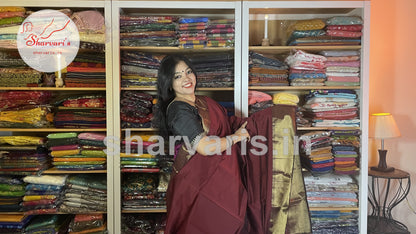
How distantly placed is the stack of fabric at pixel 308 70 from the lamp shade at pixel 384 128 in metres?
0.53

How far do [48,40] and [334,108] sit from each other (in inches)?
83.2

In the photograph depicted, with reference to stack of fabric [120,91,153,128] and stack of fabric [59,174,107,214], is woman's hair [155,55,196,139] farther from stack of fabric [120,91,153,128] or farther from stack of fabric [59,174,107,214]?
stack of fabric [59,174,107,214]

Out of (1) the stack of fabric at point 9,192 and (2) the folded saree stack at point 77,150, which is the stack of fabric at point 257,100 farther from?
(1) the stack of fabric at point 9,192

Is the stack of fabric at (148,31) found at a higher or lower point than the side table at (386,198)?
higher

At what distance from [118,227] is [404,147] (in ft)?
7.82

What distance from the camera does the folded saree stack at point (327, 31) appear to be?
2.29 m

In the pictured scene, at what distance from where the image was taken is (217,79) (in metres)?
2.30

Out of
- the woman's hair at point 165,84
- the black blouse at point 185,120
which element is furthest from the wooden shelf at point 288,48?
the black blouse at point 185,120

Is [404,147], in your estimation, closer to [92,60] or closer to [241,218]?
[241,218]

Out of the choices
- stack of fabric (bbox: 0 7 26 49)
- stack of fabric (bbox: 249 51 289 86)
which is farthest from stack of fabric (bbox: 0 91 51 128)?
stack of fabric (bbox: 249 51 289 86)

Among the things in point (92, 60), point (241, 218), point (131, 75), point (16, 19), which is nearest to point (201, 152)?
point (241, 218)

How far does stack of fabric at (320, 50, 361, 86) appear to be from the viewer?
2.33 meters

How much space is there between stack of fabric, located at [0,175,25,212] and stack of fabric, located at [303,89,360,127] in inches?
85.9

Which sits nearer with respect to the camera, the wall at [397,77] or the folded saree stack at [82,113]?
the folded saree stack at [82,113]
